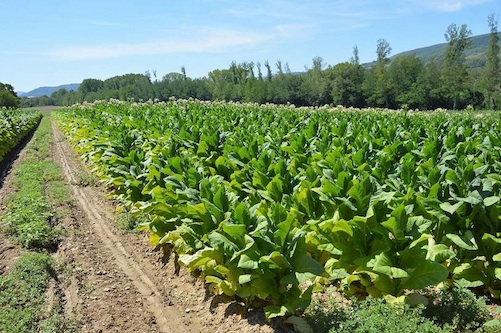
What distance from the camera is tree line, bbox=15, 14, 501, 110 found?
67.2 m

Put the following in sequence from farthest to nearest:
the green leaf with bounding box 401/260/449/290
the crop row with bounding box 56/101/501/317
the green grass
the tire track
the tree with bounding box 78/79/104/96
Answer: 1. the tree with bounding box 78/79/104/96
2. the tire track
3. the green grass
4. the crop row with bounding box 56/101/501/317
5. the green leaf with bounding box 401/260/449/290

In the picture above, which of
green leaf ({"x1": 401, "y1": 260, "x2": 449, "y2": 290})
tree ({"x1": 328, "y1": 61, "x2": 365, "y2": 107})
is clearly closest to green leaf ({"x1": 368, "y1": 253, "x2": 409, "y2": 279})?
green leaf ({"x1": 401, "y1": 260, "x2": 449, "y2": 290})

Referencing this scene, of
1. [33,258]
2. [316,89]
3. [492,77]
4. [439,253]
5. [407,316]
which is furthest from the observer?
[316,89]

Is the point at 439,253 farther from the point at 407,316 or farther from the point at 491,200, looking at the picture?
the point at 407,316

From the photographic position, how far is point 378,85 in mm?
75750

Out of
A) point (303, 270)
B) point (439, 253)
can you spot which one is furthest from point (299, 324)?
point (439, 253)

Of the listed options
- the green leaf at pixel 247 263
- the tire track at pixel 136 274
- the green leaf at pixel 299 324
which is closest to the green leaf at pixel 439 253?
the green leaf at pixel 299 324

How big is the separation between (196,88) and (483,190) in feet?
344

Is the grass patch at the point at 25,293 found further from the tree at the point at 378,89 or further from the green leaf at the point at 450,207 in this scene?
the tree at the point at 378,89

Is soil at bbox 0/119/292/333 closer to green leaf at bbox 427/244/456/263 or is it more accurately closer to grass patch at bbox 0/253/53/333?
grass patch at bbox 0/253/53/333

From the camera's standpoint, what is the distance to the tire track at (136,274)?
4.30 m

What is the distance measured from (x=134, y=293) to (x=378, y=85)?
7627cm

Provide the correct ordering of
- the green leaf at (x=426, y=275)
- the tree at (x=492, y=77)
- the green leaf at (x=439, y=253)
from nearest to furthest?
the green leaf at (x=426, y=275) → the green leaf at (x=439, y=253) → the tree at (x=492, y=77)

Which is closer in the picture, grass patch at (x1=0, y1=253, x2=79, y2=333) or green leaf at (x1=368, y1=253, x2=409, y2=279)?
green leaf at (x1=368, y1=253, x2=409, y2=279)
